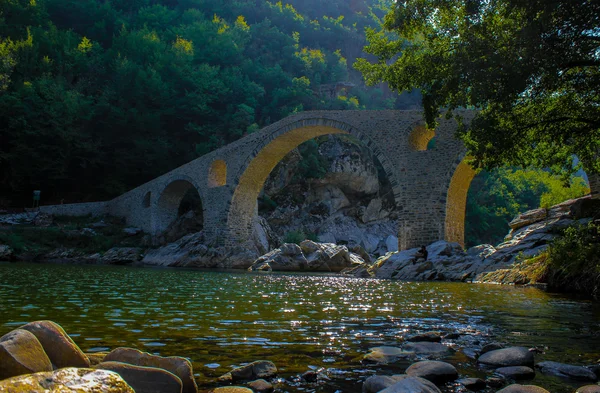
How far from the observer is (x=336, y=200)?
3603cm

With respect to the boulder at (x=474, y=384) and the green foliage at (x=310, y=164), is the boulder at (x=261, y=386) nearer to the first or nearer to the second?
the boulder at (x=474, y=384)

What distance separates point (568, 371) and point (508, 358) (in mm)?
361

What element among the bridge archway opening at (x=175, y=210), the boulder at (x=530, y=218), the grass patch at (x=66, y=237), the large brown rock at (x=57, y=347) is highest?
the bridge archway opening at (x=175, y=210)

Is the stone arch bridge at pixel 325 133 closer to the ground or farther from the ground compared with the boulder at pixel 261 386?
farther from the ground

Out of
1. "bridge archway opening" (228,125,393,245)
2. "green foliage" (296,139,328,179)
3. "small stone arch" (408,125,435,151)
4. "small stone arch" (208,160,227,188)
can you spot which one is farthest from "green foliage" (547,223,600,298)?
"green foliage" (296,139,328,179)

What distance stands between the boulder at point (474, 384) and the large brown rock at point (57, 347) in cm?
211

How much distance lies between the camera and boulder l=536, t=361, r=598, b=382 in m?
2.87

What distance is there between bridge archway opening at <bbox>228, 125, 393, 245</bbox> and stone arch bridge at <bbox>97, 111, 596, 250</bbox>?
0.05 m

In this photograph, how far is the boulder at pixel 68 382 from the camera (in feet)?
5.75

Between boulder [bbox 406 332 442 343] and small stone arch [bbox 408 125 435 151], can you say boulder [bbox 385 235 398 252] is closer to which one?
small stone arch [bbox 408 125 435 151]

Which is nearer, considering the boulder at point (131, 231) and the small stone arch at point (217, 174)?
the small stone arch at point (217, 174)

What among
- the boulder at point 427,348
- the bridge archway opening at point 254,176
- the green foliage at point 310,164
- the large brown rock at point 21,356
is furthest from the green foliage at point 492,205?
the large brown rock at point 21,356

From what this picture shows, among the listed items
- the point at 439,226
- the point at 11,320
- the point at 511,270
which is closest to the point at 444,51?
the point at 511,270

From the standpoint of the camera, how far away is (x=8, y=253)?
20.3 meters
